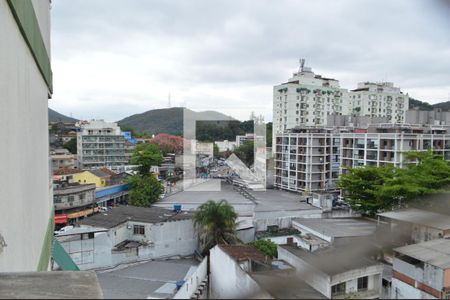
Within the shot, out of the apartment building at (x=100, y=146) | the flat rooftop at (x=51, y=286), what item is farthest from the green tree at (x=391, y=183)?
the apartment building at (x=100, y=146)

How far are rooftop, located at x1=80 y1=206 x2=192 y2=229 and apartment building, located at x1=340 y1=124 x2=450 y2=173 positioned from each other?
16.4 ft

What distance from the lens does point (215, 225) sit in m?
5.96

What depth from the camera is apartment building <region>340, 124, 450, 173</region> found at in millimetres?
9727

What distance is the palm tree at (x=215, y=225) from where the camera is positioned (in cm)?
588

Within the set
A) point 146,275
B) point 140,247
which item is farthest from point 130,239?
point 146,275

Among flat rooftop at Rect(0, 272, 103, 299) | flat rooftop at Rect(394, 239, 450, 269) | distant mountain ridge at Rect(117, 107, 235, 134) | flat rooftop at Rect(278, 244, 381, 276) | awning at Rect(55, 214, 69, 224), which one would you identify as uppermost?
distant mountain ridge at Rect(117, 107, 235, 134)

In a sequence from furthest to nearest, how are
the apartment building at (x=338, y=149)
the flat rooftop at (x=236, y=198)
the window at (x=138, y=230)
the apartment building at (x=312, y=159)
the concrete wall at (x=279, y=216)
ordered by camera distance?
the apartment building at (x=312, y=159) < the apartment building at (x=338, y=149) < the flat rooftop at (x=236, y=198) < the concrete wall at (x=279, y=216) < the window at (x=138, y=230)

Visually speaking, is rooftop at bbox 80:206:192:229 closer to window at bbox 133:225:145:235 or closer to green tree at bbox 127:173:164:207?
window at bbox 133:225:145:235

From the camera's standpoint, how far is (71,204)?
31.5 ft

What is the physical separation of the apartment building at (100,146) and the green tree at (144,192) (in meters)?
8.01

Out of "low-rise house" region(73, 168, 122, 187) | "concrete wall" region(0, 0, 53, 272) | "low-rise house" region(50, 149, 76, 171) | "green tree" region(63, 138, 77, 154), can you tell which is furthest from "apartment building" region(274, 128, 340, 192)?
"green tree" region(63, 138, 77, 154)

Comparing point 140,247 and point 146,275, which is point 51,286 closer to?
point 146,275

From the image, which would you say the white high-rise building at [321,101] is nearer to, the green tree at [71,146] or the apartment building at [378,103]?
the apartment building at [378,103]

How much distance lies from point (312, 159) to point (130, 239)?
7616mm
